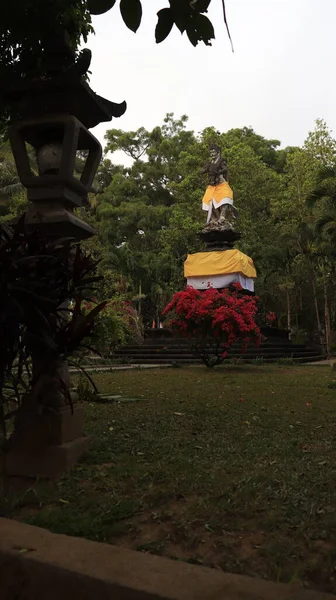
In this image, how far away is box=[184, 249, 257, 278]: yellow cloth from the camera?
16797mm

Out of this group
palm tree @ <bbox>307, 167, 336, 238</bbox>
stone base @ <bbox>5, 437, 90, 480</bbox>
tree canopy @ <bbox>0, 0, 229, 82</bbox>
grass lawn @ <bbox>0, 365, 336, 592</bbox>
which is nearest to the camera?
grass lawn @ <bbox>0, 365, 336, 592</bbox>

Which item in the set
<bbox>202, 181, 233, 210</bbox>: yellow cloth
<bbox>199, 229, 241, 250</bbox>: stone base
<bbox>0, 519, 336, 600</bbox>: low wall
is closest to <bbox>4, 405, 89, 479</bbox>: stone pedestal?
<bbox>0, 519, 336, 600</bbox>: low wall

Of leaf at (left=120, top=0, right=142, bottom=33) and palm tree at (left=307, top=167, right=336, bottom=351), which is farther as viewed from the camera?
palm tree at (left=307, top=167, right=336, bottom=351)

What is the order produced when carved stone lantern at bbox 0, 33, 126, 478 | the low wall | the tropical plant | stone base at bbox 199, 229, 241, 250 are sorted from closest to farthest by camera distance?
the low wall < the tropical plant < carved stone lantern at bbox 0, 33, 126, 478 < stone base at bbox 199, 229, 241, 250

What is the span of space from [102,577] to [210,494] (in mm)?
1012

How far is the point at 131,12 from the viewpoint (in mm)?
2008

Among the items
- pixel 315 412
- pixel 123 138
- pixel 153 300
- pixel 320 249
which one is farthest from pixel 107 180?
pixel 315 412

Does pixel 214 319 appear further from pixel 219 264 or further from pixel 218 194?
pixel 218 194

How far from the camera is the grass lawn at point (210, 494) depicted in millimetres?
1925

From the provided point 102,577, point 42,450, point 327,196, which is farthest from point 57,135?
point 327,196

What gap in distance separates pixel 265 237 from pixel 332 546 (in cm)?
2194

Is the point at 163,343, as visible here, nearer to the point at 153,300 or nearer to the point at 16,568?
the point at 153,300

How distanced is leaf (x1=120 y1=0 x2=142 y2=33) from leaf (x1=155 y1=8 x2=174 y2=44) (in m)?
0.14

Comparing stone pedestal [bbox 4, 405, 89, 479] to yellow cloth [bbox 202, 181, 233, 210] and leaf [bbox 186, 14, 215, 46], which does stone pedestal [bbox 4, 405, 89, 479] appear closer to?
leaf [bbox 186, 14, 215, 46]
